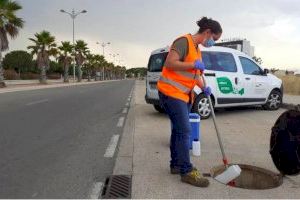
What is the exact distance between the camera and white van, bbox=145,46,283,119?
1130 cm

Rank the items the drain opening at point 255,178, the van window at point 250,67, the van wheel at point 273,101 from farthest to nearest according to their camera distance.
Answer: the van wheel at point 273,101
the van window at point 250,67
the drain opening at point 255,178

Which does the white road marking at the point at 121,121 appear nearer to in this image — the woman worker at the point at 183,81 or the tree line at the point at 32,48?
the woman worker at the point at 183,81

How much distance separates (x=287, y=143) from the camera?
17.1ft

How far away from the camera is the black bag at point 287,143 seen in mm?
5125

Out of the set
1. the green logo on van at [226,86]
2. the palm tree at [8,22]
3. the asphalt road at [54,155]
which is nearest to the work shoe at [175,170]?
the asphalt road at [54,155]

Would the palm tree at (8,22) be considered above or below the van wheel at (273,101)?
above

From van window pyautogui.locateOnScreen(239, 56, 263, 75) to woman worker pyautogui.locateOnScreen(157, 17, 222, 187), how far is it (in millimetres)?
7326

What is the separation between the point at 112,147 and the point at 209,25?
3.14 m

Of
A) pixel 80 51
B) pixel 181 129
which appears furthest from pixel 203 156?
pixel 80 51

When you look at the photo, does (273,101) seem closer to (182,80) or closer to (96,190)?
(182,80)

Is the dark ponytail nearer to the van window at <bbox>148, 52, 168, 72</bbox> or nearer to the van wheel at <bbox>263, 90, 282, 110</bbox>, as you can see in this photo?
the van window at <bbox>148, 52, 168, 72</bbox>

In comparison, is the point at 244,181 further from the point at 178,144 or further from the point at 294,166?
the point at 178,144

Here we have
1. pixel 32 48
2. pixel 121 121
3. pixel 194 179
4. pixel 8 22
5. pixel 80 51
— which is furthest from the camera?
pixel 80 51

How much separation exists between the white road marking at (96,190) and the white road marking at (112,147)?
5.07 feet
